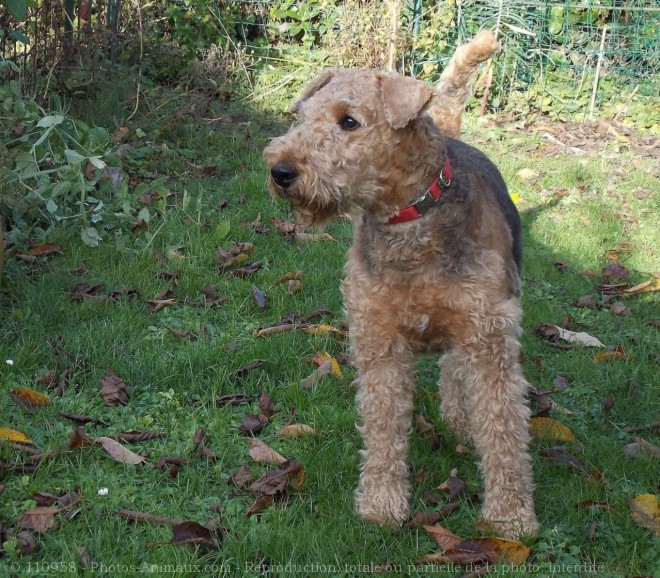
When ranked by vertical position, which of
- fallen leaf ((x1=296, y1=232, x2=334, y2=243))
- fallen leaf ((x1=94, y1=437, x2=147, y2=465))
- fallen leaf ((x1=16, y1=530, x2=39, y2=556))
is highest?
fallen leaf ((x1=16, y1=530, x2=39, y2=556))

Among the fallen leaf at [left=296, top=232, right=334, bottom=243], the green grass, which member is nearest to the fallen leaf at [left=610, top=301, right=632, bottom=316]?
the green grass

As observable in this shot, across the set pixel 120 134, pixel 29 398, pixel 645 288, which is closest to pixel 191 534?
pixel 29 398

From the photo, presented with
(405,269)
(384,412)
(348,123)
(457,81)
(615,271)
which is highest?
(348,123)

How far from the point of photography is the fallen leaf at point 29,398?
355cm

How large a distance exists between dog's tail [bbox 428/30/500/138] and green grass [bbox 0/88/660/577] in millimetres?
1300

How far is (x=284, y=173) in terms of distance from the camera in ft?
9.37

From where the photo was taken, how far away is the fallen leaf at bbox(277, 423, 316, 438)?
3551 millimetres

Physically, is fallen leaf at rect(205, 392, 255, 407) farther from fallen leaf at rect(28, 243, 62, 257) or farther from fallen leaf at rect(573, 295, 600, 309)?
fallen leaf at rect(573, 295, 600, 309)

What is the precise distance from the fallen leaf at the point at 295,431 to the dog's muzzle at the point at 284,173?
1.24 m

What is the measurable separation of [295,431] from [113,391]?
2.99 ft

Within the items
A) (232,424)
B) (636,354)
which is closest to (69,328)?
(232,424)

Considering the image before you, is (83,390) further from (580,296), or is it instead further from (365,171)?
(580,296)

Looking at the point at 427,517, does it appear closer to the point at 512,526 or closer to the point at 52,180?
the point at 512,526

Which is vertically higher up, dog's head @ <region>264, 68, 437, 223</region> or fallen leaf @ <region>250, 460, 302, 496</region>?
dog's head @ <region>264, 68, 437, 223</region>
